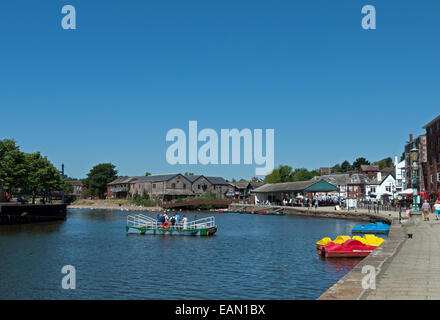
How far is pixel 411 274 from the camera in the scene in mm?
15383

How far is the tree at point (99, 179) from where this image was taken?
182m

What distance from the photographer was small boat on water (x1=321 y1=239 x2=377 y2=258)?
28.3 meters

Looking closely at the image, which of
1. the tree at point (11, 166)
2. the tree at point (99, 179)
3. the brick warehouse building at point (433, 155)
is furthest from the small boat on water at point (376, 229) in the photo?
the tree at point (99, 179)

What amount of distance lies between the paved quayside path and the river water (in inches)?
142

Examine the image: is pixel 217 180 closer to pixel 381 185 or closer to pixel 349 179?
pixel 349 179

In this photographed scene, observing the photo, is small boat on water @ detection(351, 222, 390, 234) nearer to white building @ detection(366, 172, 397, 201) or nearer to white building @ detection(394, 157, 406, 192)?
white building @ detection(366, 172, 397, 201)

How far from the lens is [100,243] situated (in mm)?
40500

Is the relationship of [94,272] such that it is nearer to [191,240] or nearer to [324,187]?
[191,240]

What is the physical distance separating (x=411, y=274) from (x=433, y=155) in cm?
6605

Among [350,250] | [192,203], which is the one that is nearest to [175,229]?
[350,250]

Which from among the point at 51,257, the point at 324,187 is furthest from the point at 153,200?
the point at 51,257

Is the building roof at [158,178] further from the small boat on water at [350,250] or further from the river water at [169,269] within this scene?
the small boat on water at [350,250]

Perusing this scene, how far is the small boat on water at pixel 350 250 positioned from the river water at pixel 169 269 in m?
0.61
